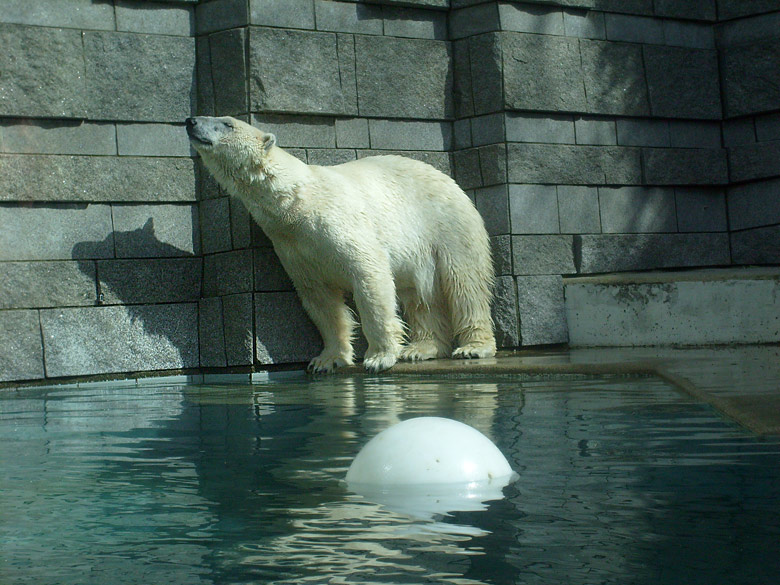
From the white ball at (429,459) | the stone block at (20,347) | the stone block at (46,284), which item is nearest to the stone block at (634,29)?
the stone block at (46,284)

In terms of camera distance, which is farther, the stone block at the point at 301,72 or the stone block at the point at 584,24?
the stone block at the point at 584,24

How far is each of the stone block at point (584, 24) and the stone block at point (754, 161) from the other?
4.97ft

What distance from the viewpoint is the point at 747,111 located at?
28.0ft

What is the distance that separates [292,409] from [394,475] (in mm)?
1956

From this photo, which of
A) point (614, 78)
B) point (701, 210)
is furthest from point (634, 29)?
point (701, 210)

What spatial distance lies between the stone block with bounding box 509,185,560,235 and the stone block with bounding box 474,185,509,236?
5 cm

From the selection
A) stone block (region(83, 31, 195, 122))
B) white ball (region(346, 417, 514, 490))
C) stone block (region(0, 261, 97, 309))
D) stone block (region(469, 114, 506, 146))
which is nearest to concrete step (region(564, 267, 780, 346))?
stone block (region(469, 114, 506, 146))

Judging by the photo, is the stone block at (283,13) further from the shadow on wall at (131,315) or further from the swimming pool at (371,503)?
the swimming pool at (371,503)

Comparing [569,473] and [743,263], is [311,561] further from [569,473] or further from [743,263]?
[743,263]

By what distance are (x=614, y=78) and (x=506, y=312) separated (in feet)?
6.67

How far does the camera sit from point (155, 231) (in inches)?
285

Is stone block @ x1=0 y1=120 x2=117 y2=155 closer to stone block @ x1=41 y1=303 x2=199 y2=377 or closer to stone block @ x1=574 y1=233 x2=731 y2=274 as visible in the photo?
stone block @ x1=41 y1=303 x2=199 y2=377

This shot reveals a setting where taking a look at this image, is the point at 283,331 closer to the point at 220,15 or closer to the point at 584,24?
the point at 220,15

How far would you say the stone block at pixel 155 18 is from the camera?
7.12m
